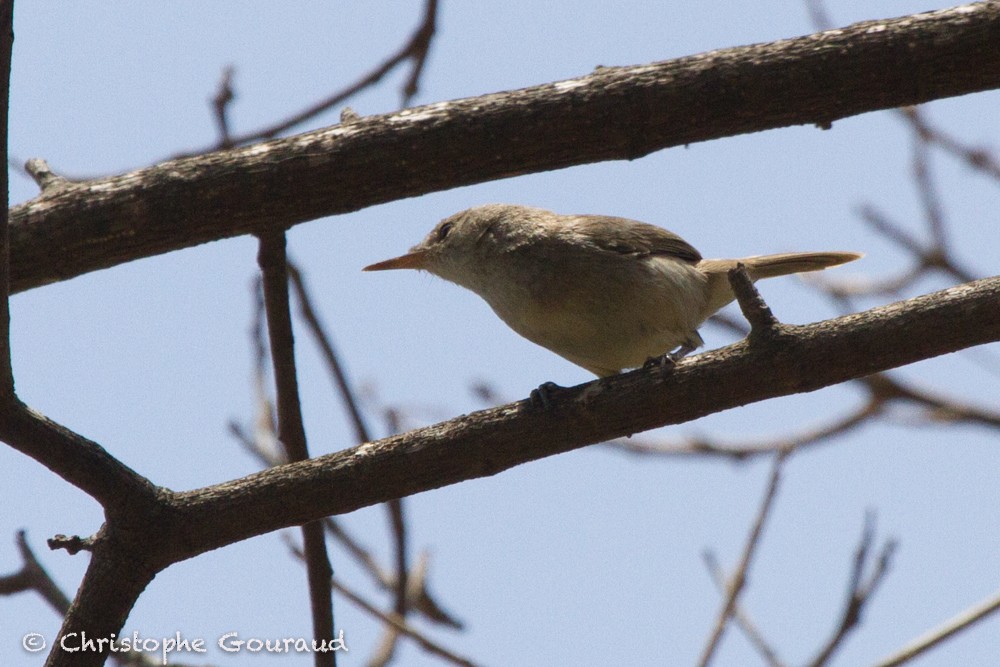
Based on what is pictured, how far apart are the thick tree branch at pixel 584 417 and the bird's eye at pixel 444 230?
280cm

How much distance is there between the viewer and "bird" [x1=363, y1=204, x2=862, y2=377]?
503 centimetres

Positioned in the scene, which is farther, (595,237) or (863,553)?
(595,237)

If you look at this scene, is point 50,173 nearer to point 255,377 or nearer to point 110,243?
point 110,243

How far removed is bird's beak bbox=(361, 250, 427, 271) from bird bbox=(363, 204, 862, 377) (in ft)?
0.91

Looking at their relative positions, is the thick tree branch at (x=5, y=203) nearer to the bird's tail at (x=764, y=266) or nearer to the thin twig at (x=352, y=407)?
the thin twig at (x=352, y=407)

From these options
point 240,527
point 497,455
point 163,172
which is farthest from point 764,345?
point 163,172

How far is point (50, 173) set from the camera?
4305 mm

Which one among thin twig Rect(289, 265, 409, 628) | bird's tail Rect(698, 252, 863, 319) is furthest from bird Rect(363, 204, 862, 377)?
thin twig Rect(289, 265, 409, 628)

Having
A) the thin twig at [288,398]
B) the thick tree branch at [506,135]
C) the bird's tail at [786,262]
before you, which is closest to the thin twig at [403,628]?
the thin twig at [288,398]

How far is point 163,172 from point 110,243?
0.35 metres

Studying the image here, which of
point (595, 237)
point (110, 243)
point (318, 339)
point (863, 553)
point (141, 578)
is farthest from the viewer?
point (595, 237)

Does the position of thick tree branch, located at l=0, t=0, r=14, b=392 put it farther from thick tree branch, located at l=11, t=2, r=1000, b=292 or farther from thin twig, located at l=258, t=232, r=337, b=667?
thin twig, located at l=258, t=232, r=337, b=667

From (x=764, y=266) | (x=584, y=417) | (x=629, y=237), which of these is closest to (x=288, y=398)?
(x=584, y=417)

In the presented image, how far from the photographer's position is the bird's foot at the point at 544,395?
134 inches
